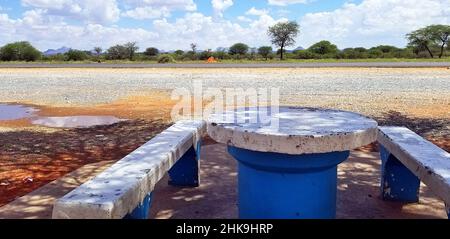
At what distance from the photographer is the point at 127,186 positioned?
231cm

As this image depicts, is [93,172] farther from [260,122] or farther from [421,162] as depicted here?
[421,162]

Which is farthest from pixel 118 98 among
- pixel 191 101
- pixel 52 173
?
pixel 52 173

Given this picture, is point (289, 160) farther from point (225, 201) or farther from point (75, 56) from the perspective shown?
point (75, 56)

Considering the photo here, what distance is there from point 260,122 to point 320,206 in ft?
2.32

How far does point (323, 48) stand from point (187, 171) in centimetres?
4740

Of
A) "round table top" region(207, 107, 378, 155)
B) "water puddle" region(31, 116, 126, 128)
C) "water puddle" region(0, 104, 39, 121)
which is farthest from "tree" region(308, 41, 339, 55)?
"round table top" region(207, 107, 378, 155)

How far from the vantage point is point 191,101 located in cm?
1167

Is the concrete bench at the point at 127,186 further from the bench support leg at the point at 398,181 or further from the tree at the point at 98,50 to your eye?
the tree at the point at 98,50

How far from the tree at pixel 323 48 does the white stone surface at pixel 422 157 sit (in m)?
46.1

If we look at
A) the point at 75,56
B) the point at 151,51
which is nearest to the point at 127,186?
the point at 75,56

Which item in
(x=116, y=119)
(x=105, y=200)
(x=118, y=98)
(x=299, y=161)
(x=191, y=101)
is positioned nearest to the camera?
(x=105, y=200)

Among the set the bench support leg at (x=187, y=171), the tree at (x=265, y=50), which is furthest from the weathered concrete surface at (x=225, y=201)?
the tree at (x=265, y=50)

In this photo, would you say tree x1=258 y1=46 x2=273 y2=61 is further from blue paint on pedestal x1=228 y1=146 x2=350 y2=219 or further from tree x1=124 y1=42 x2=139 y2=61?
blue paint on pedestal x1=228 y1=146 x2=350 y2=219

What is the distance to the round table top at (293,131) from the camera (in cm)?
252
